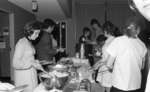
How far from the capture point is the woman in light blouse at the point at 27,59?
1830 mm

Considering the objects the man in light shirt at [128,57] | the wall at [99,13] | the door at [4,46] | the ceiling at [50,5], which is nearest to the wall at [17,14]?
the ceiling at [50,5]

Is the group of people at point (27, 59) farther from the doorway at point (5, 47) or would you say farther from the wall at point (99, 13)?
the wall at point (99, 13)

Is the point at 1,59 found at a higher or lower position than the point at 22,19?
lower

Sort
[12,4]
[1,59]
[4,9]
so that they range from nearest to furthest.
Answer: [4,9], [12,4], [1,59]

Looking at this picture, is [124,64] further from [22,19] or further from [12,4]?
[22,19]

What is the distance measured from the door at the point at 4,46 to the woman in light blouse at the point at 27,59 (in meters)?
3.28

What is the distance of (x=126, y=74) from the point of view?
5.45 feet

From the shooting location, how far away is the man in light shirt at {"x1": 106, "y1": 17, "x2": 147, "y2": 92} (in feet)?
5.37

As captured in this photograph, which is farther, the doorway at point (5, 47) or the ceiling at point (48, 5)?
the doorway at point (5, 47)

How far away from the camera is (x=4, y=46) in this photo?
5.18 meters

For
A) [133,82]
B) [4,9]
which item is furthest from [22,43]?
[4,9]

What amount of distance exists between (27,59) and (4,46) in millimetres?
3555

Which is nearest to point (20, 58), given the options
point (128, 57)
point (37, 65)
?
point (37, 65)

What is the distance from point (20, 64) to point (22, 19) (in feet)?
13.5
